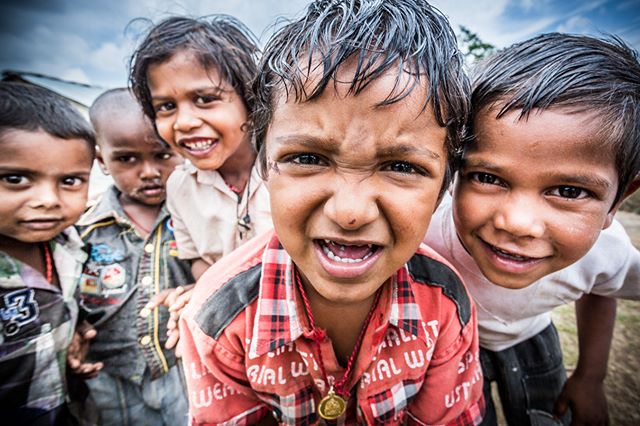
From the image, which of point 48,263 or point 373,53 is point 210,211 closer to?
point 48,263

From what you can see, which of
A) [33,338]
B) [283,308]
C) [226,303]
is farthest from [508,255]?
[33,338]

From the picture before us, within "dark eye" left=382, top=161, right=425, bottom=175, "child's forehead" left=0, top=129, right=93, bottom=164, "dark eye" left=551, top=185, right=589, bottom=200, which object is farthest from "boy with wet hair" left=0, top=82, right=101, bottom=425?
"dark eye" left=551, top=185, right=589, bottom=200

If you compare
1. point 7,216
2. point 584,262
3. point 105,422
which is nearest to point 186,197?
point 7,216

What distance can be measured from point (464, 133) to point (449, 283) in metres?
0.49

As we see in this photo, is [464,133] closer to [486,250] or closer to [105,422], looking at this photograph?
[486,250]

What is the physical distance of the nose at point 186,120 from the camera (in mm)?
1432

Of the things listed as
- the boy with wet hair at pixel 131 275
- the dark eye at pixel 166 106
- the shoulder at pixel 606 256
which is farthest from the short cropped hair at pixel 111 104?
the shoulder at pixel 606 256

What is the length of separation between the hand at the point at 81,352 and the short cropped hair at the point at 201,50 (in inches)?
43.6

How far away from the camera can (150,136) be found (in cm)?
168

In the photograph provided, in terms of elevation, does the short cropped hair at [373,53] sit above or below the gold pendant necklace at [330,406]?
above

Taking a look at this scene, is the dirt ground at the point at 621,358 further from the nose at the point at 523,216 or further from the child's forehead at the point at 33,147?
the child's forehead at the point at 33,147

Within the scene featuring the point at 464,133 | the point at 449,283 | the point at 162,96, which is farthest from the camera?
the point at 162,96

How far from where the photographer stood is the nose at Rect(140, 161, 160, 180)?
169cm

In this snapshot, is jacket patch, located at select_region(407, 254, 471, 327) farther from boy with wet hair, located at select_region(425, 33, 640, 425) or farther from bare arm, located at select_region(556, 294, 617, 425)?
bare arm, located at select_region(556, 294, 617, 425)
